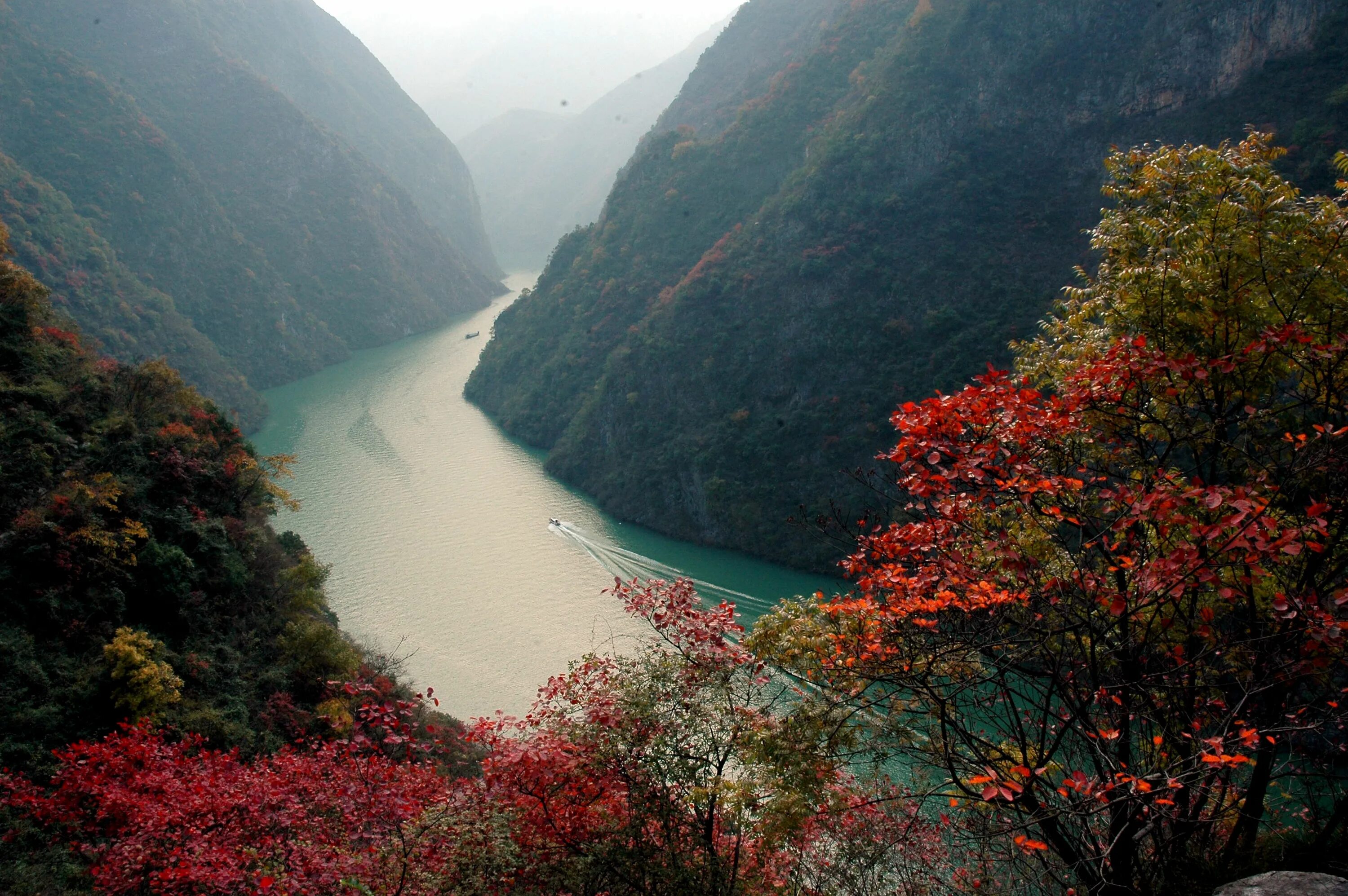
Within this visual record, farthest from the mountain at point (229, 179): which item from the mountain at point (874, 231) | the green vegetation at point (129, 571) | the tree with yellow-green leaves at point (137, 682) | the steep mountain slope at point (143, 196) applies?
the tree with yellow-green leaves at point (137, 682)

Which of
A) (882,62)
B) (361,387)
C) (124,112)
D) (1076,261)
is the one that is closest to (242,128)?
(124,112)

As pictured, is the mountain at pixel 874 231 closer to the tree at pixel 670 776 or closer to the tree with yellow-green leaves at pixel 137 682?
the tree with yellow-green leaves at pixel 137 682

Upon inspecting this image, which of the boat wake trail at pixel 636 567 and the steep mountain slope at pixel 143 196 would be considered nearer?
the boat wake trail at pixel 636 567

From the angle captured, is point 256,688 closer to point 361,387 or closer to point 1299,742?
point 1299,742

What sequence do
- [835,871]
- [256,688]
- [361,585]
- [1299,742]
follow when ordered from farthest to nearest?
1. [361,585]
2. [256,688]
3. [835,871]
4. [1299,742]

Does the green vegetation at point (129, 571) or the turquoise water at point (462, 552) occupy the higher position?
the green vegetation at point (129, 571)

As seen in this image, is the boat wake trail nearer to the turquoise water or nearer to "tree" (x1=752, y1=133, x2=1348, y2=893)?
the turquoise water

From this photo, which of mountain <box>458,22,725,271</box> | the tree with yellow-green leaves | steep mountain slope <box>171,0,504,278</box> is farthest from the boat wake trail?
mountain <box>458,22,725,271</box>
